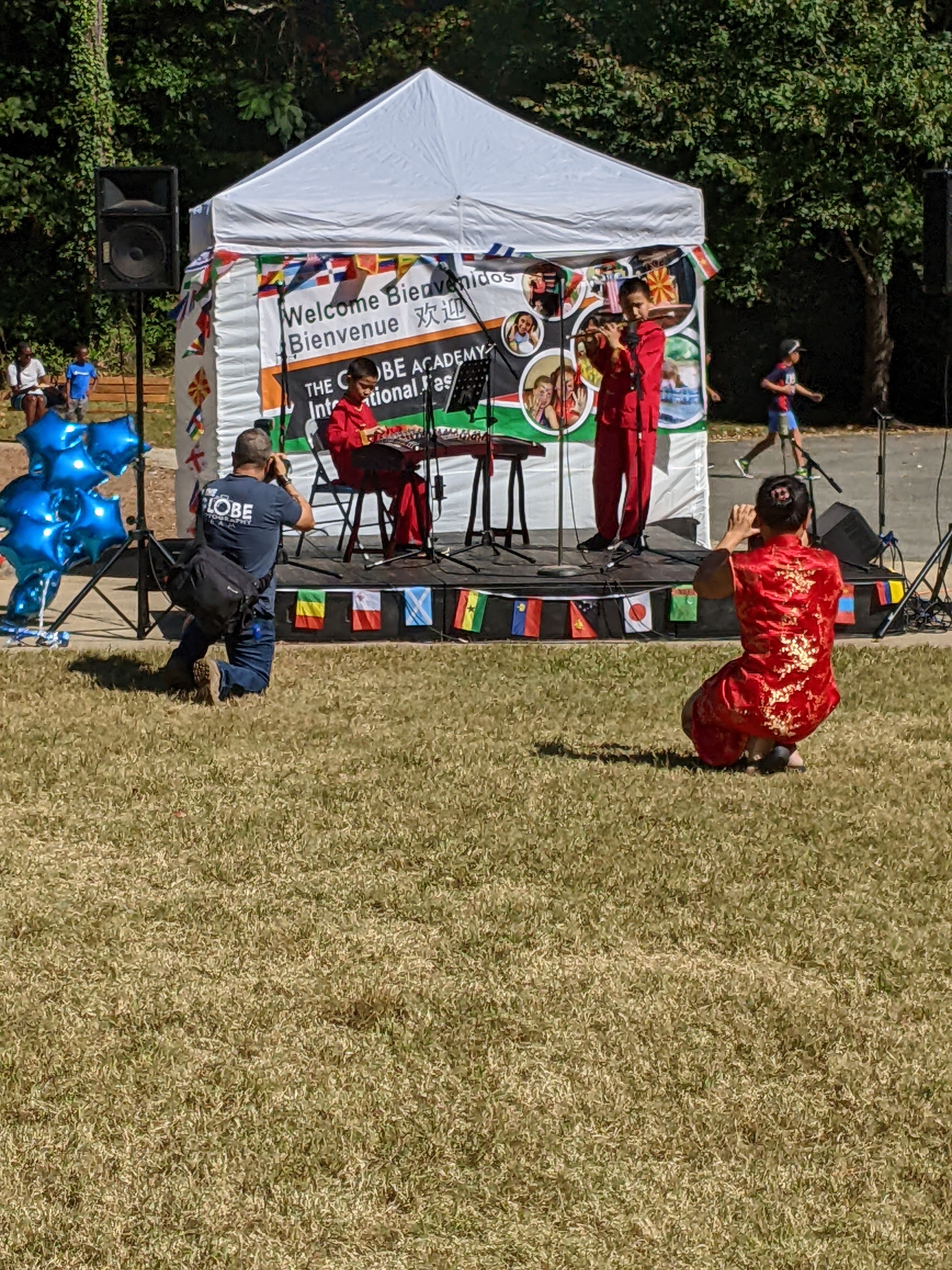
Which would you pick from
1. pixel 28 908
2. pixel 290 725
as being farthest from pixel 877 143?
pixel 28 908

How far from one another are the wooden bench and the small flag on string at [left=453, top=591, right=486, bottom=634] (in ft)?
56.4

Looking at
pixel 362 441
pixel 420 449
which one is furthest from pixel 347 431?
pixel 420 449

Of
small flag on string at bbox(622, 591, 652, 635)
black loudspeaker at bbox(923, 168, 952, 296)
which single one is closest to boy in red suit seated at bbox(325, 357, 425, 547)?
small flag on string at bbox(622, 591, 652, 635)

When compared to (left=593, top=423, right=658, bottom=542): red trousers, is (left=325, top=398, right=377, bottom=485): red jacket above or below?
above

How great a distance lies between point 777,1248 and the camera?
3547 mm

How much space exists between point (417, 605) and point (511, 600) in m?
0.57

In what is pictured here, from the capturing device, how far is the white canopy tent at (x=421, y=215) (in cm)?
1221

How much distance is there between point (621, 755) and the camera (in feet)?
25.0

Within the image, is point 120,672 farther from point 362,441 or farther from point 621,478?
point 621,478

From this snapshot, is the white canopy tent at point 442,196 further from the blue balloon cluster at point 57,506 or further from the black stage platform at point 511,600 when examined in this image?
the black stage platform at point 511,600

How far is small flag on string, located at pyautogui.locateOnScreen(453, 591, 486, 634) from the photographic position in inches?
412

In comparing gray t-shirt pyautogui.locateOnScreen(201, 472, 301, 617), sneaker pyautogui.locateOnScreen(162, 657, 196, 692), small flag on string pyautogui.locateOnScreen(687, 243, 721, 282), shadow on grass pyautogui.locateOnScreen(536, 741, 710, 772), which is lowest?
shadow on grass pyautogui.locateOnScreen(536, 741, 710, 772)

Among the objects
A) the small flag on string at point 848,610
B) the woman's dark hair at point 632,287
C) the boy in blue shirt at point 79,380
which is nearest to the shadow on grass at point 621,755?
the small flag on string at point 848,610

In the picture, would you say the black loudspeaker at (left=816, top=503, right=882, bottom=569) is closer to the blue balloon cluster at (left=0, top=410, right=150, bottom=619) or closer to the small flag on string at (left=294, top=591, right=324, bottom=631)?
the small flag on string at (left=294, top=591, right=324, bottom=631)
